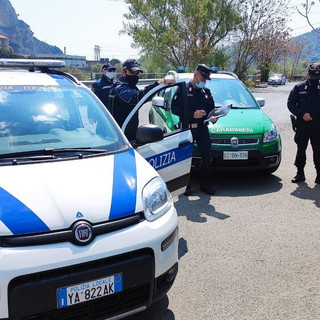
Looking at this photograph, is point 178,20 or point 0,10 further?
point 0,10

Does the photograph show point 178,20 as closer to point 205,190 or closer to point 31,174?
point 205,190

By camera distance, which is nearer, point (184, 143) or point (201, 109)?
point (184, 143)

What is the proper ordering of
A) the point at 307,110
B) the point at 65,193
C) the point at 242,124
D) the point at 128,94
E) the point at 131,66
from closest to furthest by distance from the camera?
the point at 65,193
the point at 128,94
the point at 131,66
the point at 307,110
the point at 242,124

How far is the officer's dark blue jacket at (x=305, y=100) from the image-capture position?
6.03 metres

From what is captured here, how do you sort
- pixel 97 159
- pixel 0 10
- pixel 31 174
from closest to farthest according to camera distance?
pixel 31 174 < pixel 97 159 < pixel 0 10

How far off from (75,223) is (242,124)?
173 inches

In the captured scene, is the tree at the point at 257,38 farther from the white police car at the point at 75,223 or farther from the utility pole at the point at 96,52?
the utility pole at the point at 96,52

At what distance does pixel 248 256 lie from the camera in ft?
12.8

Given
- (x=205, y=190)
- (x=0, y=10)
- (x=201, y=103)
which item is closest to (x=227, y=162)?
(x=205, y=190)

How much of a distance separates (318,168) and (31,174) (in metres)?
4.96

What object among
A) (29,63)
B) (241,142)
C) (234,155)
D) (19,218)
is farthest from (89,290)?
(241,142)

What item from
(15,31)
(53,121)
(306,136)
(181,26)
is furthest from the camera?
(15,31)

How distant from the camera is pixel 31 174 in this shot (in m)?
2.70

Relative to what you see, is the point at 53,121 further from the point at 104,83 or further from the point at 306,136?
the point at 104,83
